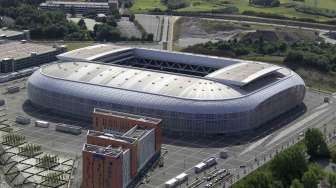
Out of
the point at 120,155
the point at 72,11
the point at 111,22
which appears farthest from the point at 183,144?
the point at 72,11

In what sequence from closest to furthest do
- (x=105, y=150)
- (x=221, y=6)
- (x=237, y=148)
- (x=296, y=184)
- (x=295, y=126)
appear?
(x=296, y=184)
(x=105, y=150)
(x=237, y=148)
(x=295, y=126)
(x=221, y=6)

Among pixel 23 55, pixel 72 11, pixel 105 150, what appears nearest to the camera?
pixel 105 150

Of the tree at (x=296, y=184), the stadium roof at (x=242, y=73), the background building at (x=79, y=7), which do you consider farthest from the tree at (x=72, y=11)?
the tree at (x=296, y=184)

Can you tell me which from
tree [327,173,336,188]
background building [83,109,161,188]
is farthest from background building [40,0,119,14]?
tree [327,173,336,188]

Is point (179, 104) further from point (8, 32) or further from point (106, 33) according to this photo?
point (8, 32)

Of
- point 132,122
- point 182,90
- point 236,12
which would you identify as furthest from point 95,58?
point 236,12

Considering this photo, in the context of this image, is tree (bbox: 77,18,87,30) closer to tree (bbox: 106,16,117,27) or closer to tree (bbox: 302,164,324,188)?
tree (bbox: 106,16,117,27)

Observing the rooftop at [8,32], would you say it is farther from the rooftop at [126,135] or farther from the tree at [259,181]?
the tree at [259,181]
